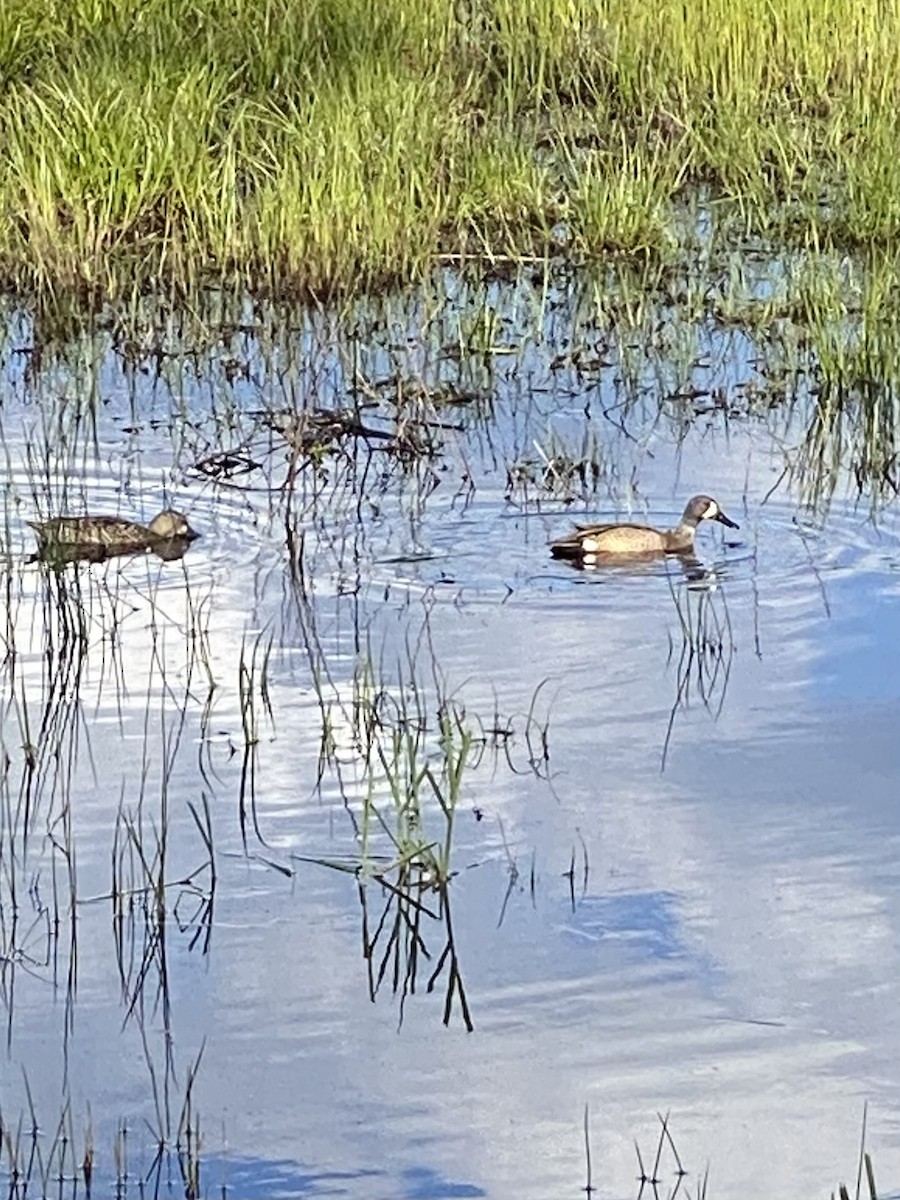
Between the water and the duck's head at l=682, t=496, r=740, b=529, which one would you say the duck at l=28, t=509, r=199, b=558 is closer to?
the water

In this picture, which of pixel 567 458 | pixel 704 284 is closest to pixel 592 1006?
pixel 567 458

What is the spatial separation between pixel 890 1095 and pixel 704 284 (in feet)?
21.9

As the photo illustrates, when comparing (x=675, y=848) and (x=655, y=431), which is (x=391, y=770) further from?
(x=655, y=431)

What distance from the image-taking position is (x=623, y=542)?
24.1 feet

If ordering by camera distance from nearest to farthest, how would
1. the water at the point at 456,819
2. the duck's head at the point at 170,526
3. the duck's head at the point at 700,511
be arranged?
1. the water at the point at 456,819
2. the duck's head at the point at 170,526
3. the duck's head at the point at 700,511

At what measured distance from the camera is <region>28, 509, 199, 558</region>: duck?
283 inches

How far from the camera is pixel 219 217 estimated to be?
418 inches

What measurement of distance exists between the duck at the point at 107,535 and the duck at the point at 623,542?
3.39ft

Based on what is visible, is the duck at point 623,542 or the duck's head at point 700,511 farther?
the duck's head at point 700,511


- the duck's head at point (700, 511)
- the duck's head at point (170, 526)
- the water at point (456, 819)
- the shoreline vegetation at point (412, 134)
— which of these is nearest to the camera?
the water at point (456, 819)

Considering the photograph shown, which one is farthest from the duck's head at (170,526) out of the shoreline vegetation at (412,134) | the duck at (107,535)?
the shoreline vegetation at (412,134)

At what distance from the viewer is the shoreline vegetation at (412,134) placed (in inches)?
415

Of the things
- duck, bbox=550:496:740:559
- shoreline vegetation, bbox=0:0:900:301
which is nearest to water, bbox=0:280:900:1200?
duck, bbox=550:496:740:559

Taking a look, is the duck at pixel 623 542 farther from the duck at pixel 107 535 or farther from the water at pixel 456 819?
the duck at pixel 107 535
